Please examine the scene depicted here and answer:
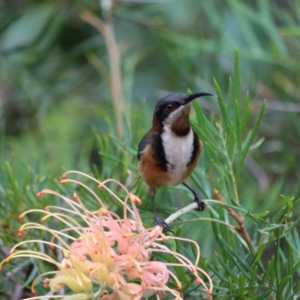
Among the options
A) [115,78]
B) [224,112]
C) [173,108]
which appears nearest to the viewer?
[224,112]

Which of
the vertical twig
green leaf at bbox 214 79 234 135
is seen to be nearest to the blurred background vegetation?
the vertical twig

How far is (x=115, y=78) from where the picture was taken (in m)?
1.54

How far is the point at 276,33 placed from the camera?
1675 millimetres

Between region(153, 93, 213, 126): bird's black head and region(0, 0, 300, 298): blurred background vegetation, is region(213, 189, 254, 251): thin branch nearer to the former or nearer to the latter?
region(153, 93, 213, 126): bird's black head

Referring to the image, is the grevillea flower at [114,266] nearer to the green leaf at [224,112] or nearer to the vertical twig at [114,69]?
the green leaf at [224,112]

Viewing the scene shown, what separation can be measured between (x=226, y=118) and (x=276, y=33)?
0.87 m

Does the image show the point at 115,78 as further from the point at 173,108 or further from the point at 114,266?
the point at 114,266

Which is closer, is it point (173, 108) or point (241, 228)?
point (241, 228)

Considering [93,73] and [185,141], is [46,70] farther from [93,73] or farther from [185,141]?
[185,141]

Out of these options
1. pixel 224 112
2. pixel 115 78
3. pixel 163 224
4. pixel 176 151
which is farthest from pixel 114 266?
pixel 115 78

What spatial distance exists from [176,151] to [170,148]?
0.01 meters

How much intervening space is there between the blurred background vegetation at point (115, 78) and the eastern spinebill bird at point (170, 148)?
198 millimetres

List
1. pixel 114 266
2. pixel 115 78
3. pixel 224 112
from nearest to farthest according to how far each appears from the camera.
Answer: pixel 114 266 < pixel 224 112 < pixel 115 78

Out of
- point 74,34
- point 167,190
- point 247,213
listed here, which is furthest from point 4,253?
point 74,34
